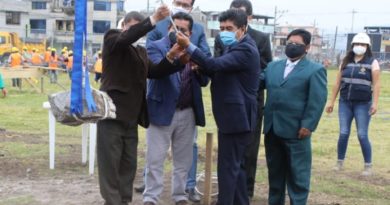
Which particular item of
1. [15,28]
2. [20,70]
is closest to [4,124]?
[20,70]

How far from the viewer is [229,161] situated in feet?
16.1

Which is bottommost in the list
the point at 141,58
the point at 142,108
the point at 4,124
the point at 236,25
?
the point at 4,124

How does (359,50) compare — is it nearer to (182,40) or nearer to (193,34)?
(193,34)

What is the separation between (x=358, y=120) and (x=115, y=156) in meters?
3.84

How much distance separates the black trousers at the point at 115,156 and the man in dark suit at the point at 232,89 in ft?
2.51

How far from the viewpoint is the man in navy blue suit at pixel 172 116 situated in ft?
16.5

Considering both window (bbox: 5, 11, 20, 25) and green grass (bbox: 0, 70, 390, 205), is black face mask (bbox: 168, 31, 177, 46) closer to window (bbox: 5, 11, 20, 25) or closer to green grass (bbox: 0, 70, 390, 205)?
green grass (bbox: 0, 70, 390, 205)

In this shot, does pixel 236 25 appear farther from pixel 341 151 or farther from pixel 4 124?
pixel 4 124

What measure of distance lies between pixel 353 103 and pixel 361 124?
29 cm

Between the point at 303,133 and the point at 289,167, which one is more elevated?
the point at 303,133

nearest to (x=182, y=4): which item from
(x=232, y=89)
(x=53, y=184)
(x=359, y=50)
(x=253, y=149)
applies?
(x=232, y=89)

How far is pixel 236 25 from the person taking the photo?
4.76 metres

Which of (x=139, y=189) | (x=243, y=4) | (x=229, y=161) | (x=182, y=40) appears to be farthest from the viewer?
(x=139, y=189)

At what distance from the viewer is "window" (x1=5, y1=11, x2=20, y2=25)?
63.2m
